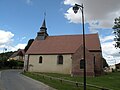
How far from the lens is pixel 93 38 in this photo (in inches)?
2002

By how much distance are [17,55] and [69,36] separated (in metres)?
58.6

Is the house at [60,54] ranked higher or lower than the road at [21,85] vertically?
higher

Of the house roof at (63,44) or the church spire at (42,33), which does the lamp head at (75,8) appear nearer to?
the house roof at (63,44)

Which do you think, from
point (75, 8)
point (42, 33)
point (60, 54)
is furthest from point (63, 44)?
point (75, 8)

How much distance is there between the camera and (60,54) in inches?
1965

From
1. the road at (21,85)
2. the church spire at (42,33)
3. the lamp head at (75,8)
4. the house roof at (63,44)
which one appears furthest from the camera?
the church spire at (42,33)

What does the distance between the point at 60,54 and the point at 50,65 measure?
3.85 metres

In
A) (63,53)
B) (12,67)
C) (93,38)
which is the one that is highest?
(93,38)

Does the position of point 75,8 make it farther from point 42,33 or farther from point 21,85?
point 42,33

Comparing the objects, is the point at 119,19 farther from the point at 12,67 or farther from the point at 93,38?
the point at 12,67

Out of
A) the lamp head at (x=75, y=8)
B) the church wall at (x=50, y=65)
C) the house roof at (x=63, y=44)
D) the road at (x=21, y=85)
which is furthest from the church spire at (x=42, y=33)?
the lamp head at (x=75, y=8)

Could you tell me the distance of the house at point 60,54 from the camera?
46562 mm

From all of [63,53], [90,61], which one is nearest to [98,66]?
[90,61]

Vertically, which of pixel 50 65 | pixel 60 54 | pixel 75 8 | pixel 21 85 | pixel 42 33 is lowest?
pixel 21 85
